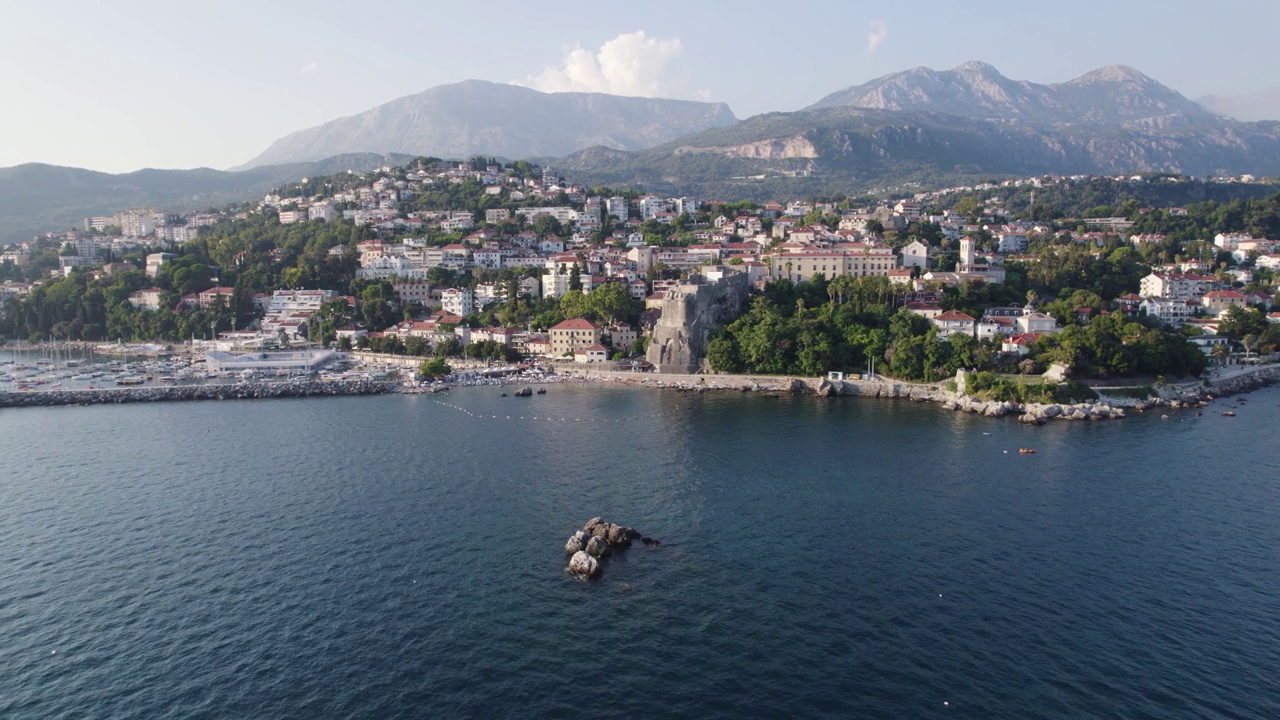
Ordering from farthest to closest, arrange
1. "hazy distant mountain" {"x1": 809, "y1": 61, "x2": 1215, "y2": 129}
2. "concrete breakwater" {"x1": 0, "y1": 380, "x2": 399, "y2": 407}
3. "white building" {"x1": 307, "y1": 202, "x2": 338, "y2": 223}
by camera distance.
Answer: "hazy distant mountain" {"x1": 809, "y1": 61, "x2": 1215, "y2": 129} → "white building" {"x1": 307, "y1": 202, "x2": 338, "y2": 223} → "concrete breakwater" {"x1": 0, "y1": 380, "x2": 399, "y2": 407}

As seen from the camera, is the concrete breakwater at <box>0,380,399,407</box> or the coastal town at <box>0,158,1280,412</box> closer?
the concrete breakwater at <box>0,380,399,407</box>

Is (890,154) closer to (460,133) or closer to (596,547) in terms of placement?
(460,133)

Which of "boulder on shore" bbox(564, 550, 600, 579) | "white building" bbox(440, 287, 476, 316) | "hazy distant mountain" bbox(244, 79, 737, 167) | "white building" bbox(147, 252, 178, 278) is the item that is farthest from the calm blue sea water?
"hazy distant mountain" bbox(244, 79, 737, 167)

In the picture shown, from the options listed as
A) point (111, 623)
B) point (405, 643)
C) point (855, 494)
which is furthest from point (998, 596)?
point (111, 623)

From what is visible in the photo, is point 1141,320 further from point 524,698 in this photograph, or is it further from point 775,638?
point 524,698

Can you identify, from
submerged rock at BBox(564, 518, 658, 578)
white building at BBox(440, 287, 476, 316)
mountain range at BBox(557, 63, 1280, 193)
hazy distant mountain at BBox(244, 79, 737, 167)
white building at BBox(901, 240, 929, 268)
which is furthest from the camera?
hazy distant mountain at BBox(244, 79, 737, 167)

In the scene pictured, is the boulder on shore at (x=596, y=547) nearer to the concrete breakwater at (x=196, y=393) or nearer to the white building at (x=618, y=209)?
the concrete breakwater at (x=196, y=393)

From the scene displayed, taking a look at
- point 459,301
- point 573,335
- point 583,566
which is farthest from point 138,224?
point 583,566

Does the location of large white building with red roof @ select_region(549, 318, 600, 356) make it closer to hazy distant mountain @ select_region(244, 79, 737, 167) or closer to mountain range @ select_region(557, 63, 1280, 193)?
mountain range @ select_region(557, 63, 1280, 193)

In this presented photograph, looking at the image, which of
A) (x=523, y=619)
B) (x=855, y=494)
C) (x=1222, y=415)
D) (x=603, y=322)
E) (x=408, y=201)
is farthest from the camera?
(x=408, y=201)
